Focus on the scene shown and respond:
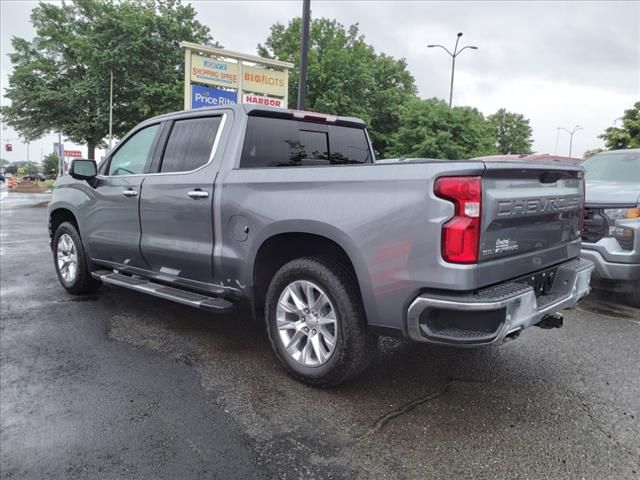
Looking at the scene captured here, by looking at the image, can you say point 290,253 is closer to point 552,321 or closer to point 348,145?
point 348,145

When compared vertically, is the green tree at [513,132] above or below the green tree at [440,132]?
A: above

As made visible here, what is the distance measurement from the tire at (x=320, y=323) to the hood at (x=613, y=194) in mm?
3421

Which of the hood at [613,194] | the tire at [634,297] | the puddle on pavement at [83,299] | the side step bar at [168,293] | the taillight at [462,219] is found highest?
the hood at [613,194]

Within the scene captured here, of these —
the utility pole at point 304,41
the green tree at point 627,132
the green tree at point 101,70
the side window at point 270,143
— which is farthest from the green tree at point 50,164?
the side window at point 270,143

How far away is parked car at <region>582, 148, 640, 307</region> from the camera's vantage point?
4828 mm

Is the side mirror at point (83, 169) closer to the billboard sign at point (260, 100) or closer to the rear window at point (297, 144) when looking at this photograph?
the rear window at point (297, 144)

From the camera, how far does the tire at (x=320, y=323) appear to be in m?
2.98

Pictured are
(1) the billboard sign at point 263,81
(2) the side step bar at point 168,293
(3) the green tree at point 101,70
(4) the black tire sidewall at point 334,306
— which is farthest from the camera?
(3) the green tree at point 101,70

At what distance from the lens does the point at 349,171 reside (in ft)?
9.66

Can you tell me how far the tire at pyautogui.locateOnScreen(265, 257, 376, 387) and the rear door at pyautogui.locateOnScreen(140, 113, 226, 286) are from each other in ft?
2.46

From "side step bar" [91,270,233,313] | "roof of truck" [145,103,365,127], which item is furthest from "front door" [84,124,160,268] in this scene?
"roof of truck" [145,103,365,127]

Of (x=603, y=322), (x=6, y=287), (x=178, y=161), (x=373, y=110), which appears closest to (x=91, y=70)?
(x=373, y=110)

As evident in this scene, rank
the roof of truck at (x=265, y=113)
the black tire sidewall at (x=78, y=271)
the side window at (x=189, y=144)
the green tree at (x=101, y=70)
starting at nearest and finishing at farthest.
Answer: the roof of truck at (x=265, y=113) < the side window at (x=189, y=144) < the black tire sidewall at (x=78, y=271) < the green tree at (x=101, y=70)

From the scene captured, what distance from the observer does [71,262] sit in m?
5.46
